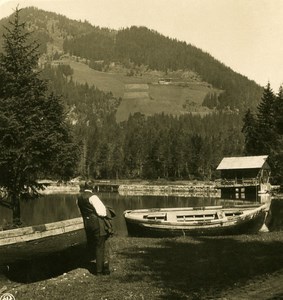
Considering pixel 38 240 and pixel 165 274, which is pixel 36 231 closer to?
→ pixel 38 240

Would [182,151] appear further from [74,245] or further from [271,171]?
[74,245]

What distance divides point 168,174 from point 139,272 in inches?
4996

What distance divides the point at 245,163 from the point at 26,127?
63965 millimetres

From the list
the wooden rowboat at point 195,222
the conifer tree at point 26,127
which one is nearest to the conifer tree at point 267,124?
the wooden rowboat at point 195,222

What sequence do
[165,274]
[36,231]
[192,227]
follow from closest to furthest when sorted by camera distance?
1. [165,274]
2. [36,231]
3. [192,227]

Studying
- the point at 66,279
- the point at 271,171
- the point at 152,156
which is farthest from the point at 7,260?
the point at 152,156

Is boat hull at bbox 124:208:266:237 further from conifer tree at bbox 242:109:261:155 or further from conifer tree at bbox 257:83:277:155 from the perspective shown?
conifer tree at bbox 242:109:261:155

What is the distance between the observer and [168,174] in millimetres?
140000

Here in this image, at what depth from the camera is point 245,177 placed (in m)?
83.6

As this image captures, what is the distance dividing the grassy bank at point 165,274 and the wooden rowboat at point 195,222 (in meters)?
5.60

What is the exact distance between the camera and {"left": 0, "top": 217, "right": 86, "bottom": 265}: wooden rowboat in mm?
19359

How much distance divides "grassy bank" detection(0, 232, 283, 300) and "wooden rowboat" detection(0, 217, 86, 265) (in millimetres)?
1807


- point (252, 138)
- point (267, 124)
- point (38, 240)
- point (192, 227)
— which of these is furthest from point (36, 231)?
point (252, 138)

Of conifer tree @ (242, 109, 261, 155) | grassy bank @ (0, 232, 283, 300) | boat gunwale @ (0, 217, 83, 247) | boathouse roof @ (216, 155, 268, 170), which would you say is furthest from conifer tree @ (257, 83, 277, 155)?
grassy bank @ (0, 232, 283, 300)
